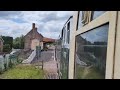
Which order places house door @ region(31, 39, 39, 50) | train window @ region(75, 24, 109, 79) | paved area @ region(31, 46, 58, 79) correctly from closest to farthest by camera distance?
train window @ region(75, 24, 109, 79) → house door @ region(31, 39, 39, 50) → paved area @ region(31, 46, 58, 79)

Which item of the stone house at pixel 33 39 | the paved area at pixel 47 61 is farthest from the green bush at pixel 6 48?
the paved area at pixel 47 61

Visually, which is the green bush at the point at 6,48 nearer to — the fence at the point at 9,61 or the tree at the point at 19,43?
the tree at the point at 19,43

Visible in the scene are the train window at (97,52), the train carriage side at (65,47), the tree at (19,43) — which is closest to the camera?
the train window at (97,52)

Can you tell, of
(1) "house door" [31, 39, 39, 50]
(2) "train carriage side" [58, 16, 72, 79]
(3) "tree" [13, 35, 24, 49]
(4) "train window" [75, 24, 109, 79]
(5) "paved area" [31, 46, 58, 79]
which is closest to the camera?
(4) "train window" [75, 24, 109, 79]

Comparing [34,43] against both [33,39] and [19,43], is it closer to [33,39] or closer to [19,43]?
[33,39]

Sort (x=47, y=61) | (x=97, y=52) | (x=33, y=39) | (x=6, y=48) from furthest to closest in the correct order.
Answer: (x=47, y=61), (x=33, y=39), (x=6, y=48), (x=97, y=52)

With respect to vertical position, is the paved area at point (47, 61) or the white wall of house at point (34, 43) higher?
the white wall of house at point (34, 43)

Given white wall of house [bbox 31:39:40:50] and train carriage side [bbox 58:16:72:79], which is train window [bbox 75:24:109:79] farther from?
train carriage side [bbox 58:16:72:79]

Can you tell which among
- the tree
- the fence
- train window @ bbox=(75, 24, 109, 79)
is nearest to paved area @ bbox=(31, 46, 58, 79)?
the fence

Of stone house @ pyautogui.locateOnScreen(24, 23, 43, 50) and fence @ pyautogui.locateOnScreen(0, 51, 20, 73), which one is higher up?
stone house @ pyautogui.locateOnScreen(24, 23, 43, 50)

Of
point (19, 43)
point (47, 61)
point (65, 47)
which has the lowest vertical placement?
point (47, 61)

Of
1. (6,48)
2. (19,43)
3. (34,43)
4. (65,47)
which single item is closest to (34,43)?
(34,43)
